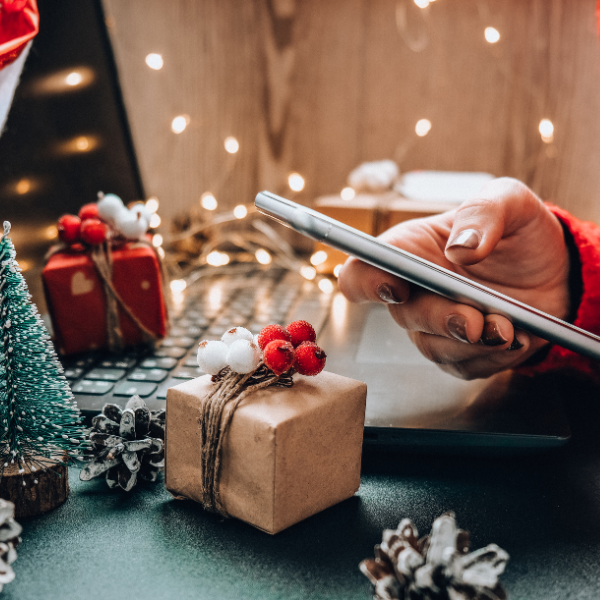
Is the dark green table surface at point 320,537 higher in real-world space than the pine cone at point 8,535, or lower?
lower

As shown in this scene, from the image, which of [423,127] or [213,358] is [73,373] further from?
[423,127]

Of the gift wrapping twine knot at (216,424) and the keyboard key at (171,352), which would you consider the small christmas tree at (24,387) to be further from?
the keyboard key at (171,352)

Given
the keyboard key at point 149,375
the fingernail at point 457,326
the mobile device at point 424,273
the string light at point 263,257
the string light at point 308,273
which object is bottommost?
the string light at point 263,257

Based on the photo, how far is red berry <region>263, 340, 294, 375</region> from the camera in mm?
399

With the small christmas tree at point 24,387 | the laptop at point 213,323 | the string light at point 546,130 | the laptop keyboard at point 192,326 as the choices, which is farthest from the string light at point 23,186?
the string light at point 546,130

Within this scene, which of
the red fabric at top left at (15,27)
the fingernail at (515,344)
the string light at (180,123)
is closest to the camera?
the fingernail at (515,344)

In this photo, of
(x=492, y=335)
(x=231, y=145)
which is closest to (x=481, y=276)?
(x=492, y=335)

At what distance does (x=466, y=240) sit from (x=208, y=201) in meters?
0.75

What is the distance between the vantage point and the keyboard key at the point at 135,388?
53 cm

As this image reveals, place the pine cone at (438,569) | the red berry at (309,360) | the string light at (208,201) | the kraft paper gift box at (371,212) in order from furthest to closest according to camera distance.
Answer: the string light at (208,201)
the kraft paper gift box at (371,212)
the red berry at (309,360)
the pine cone at (438,569)

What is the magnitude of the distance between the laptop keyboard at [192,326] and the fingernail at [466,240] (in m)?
0.25

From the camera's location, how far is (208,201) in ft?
3.85

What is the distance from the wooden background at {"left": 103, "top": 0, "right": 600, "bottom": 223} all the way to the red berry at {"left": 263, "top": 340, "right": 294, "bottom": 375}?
68 centimetres

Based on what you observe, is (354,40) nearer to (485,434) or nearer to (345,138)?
(345,138)
